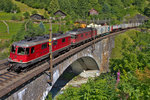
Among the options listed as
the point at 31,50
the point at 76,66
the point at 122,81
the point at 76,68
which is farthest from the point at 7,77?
the point at 76,68

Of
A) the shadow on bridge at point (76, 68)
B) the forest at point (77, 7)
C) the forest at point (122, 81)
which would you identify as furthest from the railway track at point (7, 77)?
the forest at point (77, 7)

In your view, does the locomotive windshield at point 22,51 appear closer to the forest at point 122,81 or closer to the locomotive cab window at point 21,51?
the locomotive cab window at point 21,51

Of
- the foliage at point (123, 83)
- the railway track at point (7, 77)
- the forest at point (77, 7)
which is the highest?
the forest at point (77, 7)

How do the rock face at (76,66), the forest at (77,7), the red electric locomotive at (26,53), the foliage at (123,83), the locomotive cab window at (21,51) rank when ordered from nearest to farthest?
the foliage at (123,83) → the rock face at (76,66) → the red electric locomotive at (26,53) → the locomotive cab window at (21,51) → the forest at (77,7)

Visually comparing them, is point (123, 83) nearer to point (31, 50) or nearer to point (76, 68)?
point (31, 50)

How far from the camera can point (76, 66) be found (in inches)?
1651

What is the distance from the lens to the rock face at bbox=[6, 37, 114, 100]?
1361 centimetres

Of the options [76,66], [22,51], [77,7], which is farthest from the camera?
[77,7]

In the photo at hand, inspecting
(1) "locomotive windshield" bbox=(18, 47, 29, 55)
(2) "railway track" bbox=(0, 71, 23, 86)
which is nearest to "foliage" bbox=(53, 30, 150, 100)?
(2) "railway track" bbox=(0, 71, 23, 86)

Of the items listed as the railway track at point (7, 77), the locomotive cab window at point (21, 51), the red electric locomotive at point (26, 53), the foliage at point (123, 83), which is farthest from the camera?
the locomotive cab window at point (21, 51)

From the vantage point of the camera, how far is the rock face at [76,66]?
44.7ft

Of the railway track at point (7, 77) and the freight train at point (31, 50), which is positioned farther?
the freight train at point (31, 50)

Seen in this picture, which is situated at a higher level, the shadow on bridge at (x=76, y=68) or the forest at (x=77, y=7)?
the forest at (x=77, y=7)

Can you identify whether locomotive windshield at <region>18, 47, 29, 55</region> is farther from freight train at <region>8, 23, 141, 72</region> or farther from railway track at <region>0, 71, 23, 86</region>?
railway track at <region>0, 71, 23, 86</region>
